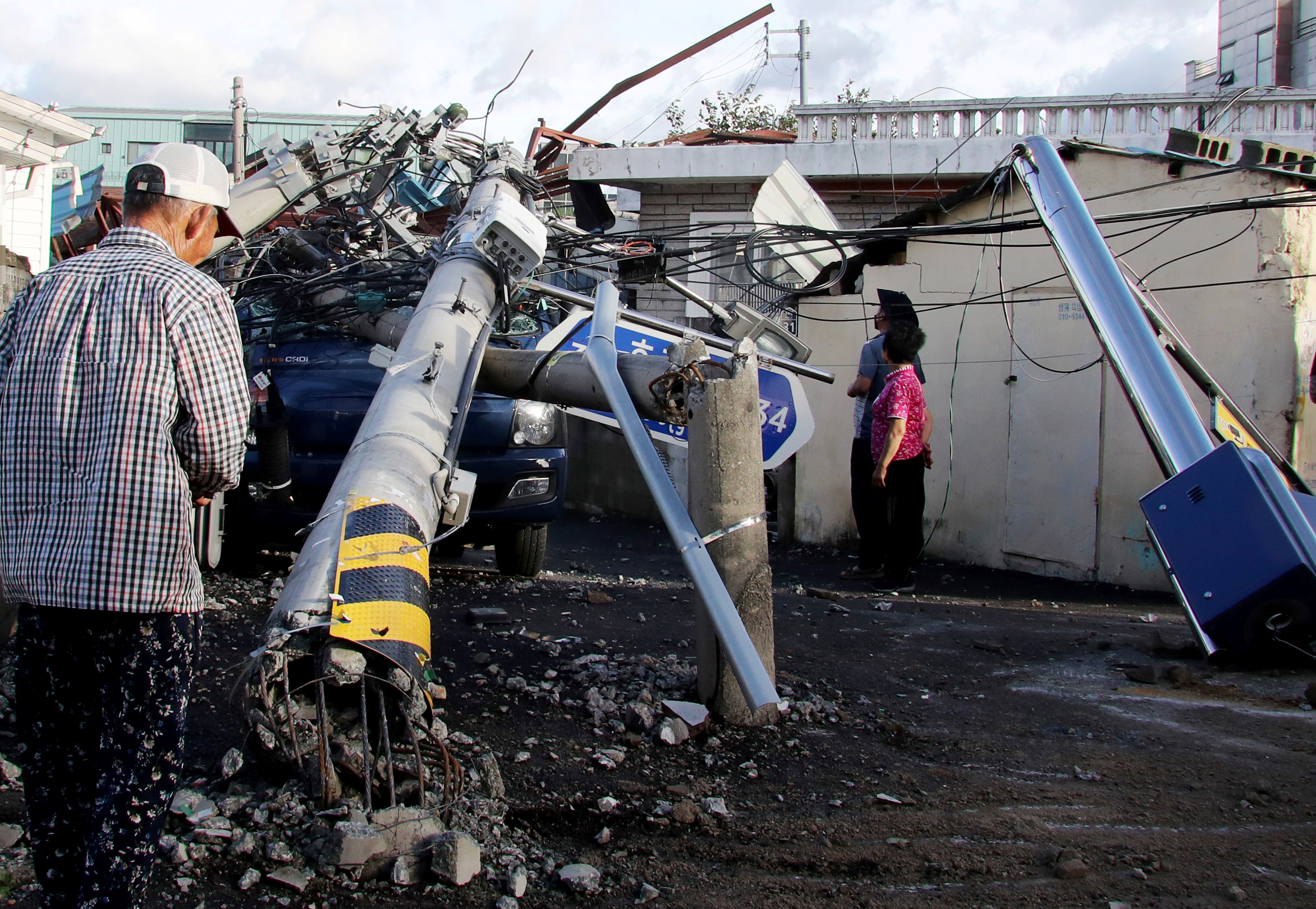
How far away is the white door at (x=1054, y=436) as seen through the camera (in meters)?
8.16

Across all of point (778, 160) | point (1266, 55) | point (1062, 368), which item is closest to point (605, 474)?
point (778, 160)

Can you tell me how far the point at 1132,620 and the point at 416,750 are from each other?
539 centimetres

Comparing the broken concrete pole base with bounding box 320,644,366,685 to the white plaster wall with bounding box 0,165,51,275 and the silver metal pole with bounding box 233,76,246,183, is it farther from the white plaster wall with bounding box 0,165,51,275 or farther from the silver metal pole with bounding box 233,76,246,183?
the silver metal pole with bounding box 233,76,246,183

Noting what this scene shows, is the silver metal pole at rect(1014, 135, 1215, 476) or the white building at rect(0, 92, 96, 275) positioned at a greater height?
the white building at rect(0, 92, 96, 275)

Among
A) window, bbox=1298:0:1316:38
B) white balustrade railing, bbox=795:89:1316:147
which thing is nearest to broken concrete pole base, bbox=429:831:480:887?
white balustrade railing, bbox=795:89:1316:147

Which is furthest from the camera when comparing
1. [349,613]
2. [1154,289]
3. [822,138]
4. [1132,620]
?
[822,138]

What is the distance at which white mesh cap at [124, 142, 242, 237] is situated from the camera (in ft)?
7.98

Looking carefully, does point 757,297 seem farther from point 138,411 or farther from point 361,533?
point 138,411

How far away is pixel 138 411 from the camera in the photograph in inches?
89.0

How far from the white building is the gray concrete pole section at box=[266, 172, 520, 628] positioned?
33.7 feet

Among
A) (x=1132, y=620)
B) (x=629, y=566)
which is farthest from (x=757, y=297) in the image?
(x=1132, y=620)

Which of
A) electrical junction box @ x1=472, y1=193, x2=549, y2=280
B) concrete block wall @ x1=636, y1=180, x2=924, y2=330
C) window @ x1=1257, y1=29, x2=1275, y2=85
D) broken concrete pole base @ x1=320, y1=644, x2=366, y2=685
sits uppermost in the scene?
window @ x1=1257, y1=29, x2=1275, y2=85

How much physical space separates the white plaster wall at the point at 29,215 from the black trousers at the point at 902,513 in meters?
12.9

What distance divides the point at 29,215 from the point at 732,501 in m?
14.7
